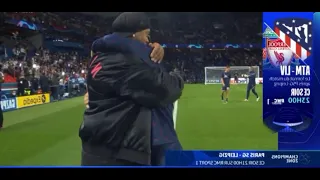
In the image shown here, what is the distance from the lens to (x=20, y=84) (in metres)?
5.42

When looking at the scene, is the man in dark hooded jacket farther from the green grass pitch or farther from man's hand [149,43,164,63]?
the green grass pitch

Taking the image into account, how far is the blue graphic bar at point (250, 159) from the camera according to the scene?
453 centimetres

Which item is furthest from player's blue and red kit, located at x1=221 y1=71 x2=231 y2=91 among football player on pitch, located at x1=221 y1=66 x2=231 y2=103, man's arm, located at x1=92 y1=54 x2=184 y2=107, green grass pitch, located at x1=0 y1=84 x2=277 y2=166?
man's arm, located at x1=92 y1=54 x2=184 y2=107

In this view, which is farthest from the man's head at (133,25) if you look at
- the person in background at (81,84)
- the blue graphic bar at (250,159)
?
the blue graphic bar at (250,159)

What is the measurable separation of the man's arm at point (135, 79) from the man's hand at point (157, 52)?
142mm

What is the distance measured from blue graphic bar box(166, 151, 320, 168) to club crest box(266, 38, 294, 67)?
107 cm

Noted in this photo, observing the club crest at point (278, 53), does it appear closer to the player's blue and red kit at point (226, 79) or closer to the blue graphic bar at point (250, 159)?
the player's blue and red kit at point (226, 79)

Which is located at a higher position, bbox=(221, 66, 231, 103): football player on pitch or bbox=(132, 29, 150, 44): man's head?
bbox=(132, 29, 150, 44): man's head

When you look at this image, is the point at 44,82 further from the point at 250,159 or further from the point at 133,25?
the point at 250,159

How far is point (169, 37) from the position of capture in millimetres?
4500

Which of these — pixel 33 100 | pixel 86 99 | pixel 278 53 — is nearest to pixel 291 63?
pixel 278 53

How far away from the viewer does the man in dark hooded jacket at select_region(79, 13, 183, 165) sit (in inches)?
163
